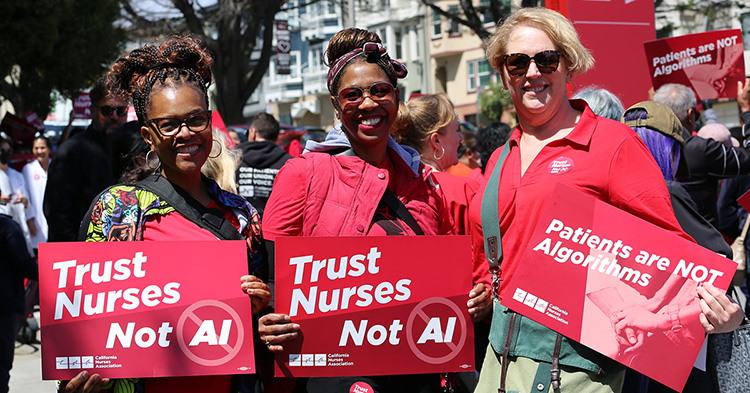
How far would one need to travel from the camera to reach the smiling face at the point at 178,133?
116 inches

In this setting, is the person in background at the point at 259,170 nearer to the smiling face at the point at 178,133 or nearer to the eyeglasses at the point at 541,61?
the smiling face at the point at 178,133

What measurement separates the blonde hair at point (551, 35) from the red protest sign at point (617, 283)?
1.99 ft

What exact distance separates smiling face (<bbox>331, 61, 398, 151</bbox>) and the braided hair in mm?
549

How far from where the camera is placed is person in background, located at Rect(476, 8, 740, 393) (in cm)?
290

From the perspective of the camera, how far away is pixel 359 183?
3176 millimetres

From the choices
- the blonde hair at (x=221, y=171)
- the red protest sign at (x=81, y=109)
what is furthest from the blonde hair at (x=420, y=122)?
the red protest sign at (x=81, y=109)

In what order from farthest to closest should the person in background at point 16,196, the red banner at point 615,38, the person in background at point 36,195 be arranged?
the person in background at point 36,195 < the person in background at point 16,196 < the red banner at point 615,38

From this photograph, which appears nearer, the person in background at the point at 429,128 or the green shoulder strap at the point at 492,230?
the green shoulder strap at the point at 492,230

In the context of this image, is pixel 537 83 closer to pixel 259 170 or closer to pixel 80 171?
pixel 80 171

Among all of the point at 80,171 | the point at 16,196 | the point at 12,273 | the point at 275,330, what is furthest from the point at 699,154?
the point at 16,196

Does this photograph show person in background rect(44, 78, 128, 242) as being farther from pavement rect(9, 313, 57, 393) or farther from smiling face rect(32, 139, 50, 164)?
smiling face rect(32, 139, 50, 164)

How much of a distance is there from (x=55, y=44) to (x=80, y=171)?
14.5 metres

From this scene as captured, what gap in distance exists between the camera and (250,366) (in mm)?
2848

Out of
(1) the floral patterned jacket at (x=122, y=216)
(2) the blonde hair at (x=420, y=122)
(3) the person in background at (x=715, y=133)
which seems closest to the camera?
(1) the floral patterned jacket at (x=122, y=216)
